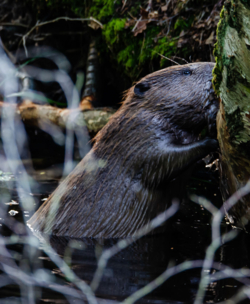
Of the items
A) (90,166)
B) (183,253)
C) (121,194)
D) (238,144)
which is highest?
(238,144)

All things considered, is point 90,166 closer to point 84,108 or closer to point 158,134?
point 158,134

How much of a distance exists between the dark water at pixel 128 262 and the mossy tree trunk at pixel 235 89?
520 millimetres

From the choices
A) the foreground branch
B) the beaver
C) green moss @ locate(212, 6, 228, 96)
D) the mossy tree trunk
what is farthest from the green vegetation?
the mossy tree trunk

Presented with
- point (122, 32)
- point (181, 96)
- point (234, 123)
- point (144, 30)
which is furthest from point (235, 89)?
point (122, 32)

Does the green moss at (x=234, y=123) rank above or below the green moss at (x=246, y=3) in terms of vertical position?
below

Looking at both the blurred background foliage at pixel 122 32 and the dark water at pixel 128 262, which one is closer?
the dark water at pixel 128 262

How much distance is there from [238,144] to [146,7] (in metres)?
4.10

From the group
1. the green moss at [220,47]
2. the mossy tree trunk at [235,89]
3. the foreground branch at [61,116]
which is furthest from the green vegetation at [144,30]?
the mossy tree trunk at [235,89]

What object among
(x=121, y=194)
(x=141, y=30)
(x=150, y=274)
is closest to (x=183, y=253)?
(x=150, y=274)

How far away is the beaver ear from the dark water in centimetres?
108

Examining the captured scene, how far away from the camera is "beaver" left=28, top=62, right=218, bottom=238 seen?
3.23 meters

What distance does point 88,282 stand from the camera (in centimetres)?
224

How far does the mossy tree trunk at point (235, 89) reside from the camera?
2369mm

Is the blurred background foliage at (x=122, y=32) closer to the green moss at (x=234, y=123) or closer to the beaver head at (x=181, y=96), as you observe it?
the beaver head at (x=181, y=96)
